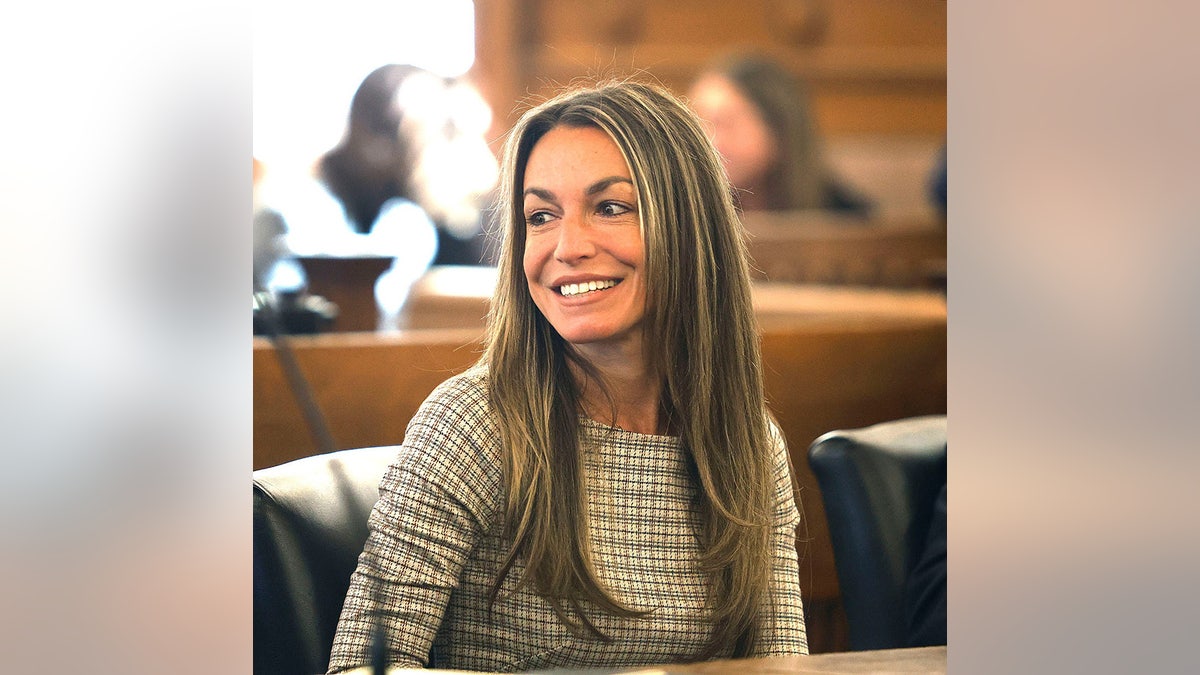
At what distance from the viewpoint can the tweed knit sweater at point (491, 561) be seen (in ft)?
4.74

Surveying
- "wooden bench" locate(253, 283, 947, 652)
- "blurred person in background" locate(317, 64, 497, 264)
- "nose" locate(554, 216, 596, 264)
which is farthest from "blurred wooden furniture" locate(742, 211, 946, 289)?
"blurred person in background" locate(317, 64, 497, 264)

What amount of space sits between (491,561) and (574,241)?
40 centimetres

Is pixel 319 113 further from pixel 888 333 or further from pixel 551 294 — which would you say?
pixel 888 333

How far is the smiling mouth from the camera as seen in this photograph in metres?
1.48

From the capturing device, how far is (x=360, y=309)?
1.51 metres

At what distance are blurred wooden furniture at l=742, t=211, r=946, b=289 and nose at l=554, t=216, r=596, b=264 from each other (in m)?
0.24

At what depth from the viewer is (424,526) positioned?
146 centimetres

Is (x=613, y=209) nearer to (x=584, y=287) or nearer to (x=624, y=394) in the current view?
(x=584, y=287)
